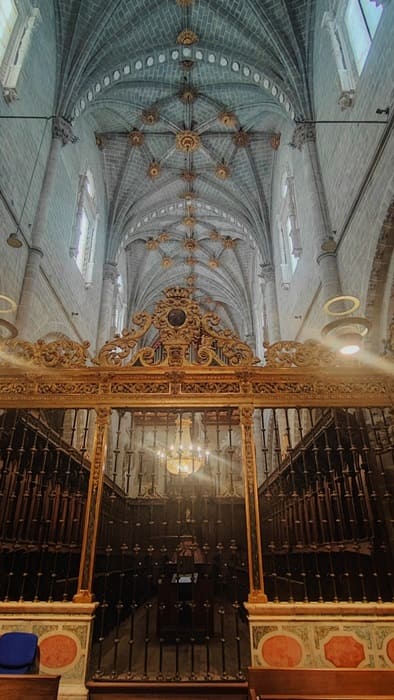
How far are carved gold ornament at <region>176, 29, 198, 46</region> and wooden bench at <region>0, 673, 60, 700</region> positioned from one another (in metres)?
14.8

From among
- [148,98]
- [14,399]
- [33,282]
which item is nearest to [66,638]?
[14,399]

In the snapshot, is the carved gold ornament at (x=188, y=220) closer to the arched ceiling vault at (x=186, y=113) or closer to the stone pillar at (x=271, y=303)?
the arched ceiling vault at (x=186, y=113)

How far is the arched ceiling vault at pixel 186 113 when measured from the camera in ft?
38.3

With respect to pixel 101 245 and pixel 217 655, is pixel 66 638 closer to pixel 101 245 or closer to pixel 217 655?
pixel 217 655

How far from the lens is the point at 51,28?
36.9ft

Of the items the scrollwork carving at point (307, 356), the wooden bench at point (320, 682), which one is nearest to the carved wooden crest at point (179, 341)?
the scrollwork carving at point (307, 356)

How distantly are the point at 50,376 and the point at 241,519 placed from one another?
347 inches

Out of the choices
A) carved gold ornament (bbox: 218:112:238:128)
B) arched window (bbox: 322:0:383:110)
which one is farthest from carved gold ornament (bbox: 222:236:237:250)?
arched window (bbox: 322:0:383:110)

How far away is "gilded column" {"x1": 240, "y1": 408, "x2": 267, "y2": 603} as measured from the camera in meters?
4.03

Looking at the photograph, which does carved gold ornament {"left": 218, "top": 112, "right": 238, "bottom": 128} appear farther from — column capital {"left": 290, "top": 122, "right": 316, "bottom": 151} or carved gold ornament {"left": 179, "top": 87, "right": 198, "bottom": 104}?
column capital {"left": 290, "top": 122, "right": 316, "bottom": 151}

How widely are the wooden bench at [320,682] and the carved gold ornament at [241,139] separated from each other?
51.1 feet

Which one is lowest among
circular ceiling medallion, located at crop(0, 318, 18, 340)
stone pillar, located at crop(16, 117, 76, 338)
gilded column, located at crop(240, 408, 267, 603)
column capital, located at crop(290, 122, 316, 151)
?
gilded column, located at crop(240, 408, 267, 603)

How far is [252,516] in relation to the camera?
4.29 meters

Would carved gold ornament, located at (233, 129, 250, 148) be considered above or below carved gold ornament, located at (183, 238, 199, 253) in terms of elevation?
below
